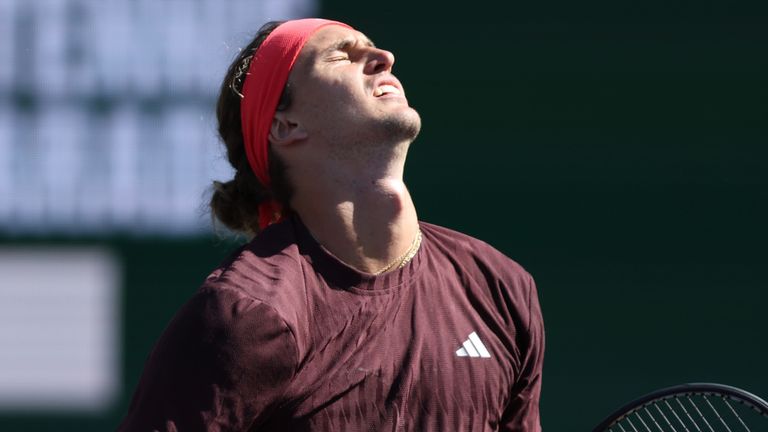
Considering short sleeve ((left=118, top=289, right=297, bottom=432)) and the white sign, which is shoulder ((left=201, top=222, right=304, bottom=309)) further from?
the white sign

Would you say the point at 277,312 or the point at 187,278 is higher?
the point at 277,312

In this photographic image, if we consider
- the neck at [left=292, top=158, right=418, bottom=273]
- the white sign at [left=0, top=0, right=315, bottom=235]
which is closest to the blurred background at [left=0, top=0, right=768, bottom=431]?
the white sign at [left=0, top=0, right=315, bottom=235]

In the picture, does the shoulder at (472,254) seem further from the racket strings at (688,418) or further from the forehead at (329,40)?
the racket strings at (688,418)

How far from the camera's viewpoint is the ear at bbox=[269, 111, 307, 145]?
233 centimetres

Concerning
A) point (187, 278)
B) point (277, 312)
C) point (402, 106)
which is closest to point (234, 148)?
point (402, 106)

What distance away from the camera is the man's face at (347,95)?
227cm

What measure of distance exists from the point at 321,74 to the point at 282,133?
13cm

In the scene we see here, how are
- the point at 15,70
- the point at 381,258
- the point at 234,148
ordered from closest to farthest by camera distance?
the point at 381,258
the point at 234,148
the point at 15,70

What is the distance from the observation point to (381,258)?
2268 mm

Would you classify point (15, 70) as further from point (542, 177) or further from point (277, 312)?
point (277, 312)

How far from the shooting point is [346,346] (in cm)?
214

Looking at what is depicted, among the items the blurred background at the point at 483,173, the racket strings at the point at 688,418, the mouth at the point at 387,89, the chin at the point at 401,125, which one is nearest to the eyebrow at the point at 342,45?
the mouth at the point at 387,89

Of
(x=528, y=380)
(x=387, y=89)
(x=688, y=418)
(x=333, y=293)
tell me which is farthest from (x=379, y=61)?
(x=688, y=418)

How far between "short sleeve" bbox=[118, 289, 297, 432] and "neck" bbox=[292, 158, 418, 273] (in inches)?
11.2
